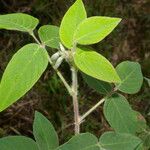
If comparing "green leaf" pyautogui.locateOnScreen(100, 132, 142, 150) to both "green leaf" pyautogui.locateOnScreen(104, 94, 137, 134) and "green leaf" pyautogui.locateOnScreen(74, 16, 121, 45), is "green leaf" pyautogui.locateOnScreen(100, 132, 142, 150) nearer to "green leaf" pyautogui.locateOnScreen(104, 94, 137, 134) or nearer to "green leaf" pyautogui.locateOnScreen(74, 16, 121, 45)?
"green leaf" pyautogui.locateOnScreen(104, 94, 137, 134)

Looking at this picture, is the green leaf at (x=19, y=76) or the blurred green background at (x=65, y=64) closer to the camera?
the green leaf at (x=19, y=76)

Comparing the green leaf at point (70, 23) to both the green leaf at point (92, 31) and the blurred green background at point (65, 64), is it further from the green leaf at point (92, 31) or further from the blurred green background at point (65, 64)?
the blurred green background at point (65, 64)

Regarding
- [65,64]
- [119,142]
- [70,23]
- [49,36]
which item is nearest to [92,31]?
[70,23]

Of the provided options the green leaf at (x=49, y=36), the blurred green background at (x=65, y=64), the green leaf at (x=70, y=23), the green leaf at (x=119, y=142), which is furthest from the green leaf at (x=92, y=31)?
the blurred green background at (x=65, y=64)

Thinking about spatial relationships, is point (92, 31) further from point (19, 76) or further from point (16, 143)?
point (16, 143)

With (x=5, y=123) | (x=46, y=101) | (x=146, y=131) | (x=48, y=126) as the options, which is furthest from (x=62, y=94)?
Answer: (x=48, y=126)

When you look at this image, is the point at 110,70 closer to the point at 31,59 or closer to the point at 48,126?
the point at 31,59
